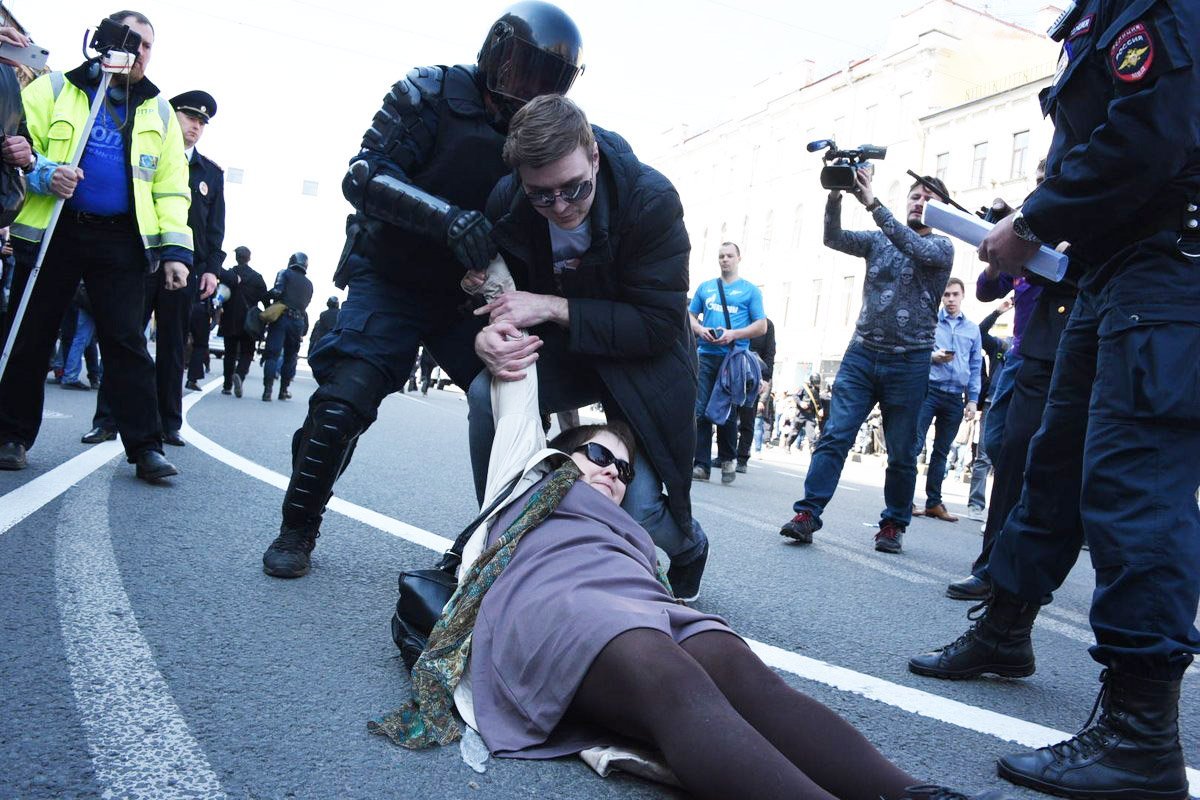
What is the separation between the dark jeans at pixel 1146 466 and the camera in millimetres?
2359

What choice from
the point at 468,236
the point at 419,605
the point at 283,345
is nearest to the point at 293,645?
the point at 419,605

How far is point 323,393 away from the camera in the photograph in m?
3.43

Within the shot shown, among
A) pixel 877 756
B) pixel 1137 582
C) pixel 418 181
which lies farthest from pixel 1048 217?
pixel 418 181

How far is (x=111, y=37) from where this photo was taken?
4.91 m

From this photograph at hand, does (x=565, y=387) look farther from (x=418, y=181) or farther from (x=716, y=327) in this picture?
(x=716, y=327)

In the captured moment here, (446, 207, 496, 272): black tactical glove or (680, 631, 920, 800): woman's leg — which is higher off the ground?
(446, 207, 496, 272): black tactical glove

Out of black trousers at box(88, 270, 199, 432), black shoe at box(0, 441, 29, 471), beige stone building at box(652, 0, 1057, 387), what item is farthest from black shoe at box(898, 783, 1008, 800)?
beige stone building at box(652, 0, 1057, 387)

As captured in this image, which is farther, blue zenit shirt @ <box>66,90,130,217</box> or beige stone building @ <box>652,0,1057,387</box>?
beige stone building @ <box>652,0,1057,387</box>

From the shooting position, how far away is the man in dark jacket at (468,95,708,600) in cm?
306

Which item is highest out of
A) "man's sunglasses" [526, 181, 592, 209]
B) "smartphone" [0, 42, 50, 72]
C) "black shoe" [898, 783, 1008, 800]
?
"smartphone" [0, 42, 50, 72]

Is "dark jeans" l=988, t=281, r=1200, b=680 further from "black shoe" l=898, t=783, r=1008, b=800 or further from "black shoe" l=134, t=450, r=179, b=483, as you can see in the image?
"black shoe" l=134, t=450, r=179, b=483

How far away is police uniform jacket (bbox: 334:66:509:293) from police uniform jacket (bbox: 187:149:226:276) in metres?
4.50

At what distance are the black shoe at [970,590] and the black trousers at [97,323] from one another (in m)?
3.84

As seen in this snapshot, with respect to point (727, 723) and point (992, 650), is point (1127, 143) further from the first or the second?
point (727, 723)
